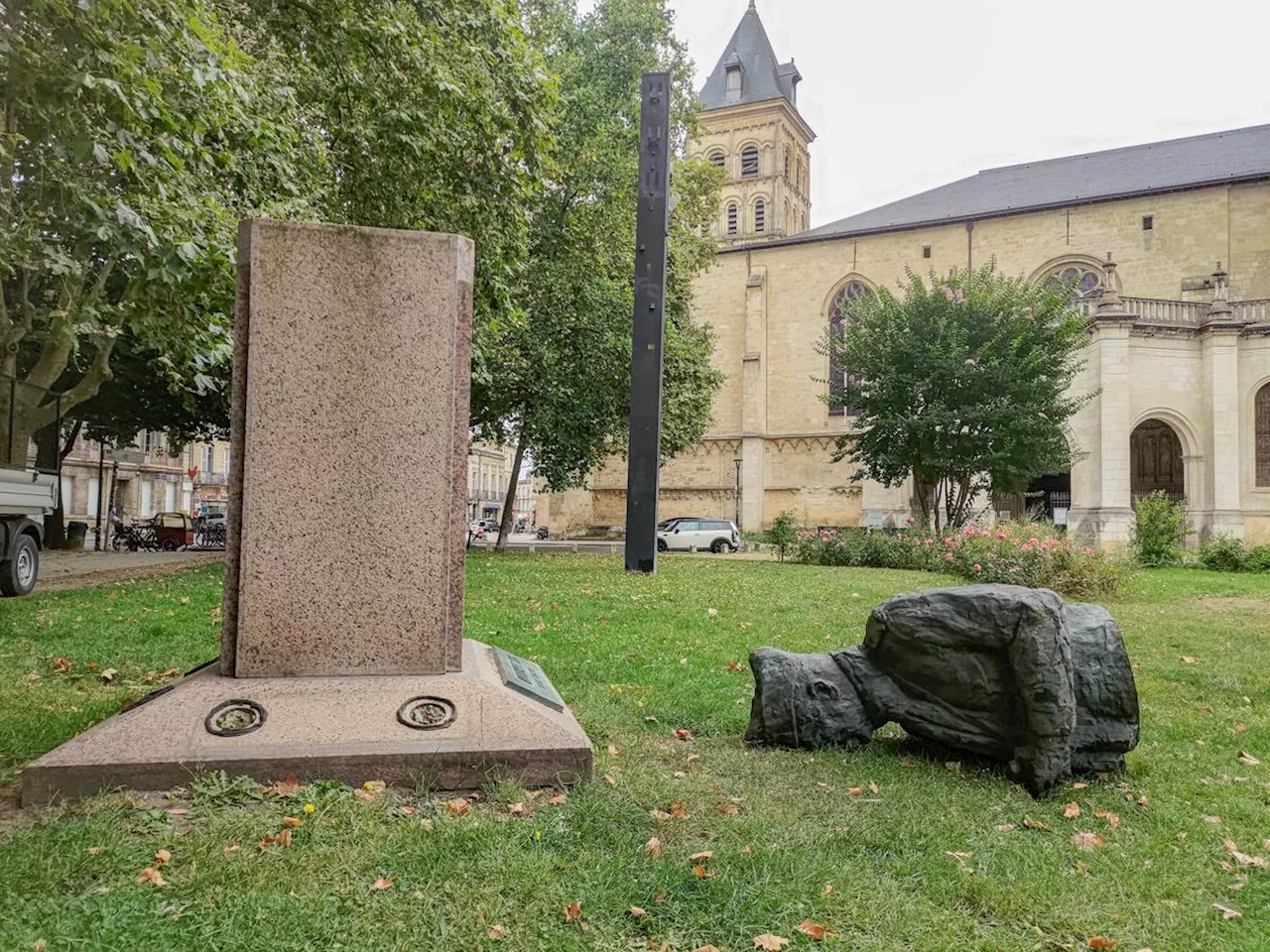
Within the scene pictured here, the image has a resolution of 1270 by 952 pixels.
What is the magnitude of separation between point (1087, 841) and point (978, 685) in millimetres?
827

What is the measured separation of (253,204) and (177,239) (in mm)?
3179

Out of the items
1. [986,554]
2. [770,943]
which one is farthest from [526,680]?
[986,554]

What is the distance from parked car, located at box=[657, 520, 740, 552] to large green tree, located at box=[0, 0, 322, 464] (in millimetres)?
23143

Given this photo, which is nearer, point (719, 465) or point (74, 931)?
point (74, 931)

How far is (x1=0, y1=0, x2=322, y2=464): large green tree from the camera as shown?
21.1ft

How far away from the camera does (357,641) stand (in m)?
3.75

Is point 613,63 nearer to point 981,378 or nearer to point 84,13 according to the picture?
point 981,378

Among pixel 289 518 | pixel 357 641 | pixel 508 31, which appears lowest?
pixel 357 641

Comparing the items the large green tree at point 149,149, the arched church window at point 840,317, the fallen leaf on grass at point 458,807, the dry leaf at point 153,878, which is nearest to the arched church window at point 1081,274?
the arched church window at point 840,317

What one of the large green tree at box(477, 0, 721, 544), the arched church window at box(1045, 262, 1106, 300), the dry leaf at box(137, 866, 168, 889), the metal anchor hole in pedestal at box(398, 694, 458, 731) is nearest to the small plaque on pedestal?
the metal anchor hole in pedestal at box(398, 694, 458, 731)

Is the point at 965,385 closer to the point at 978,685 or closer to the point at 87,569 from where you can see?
the point at 978,685

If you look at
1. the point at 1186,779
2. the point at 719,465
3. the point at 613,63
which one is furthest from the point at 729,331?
the point at 1186,779

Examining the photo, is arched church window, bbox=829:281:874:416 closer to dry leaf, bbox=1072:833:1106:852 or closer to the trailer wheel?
the trailer wheel

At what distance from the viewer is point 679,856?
299 centimetres
